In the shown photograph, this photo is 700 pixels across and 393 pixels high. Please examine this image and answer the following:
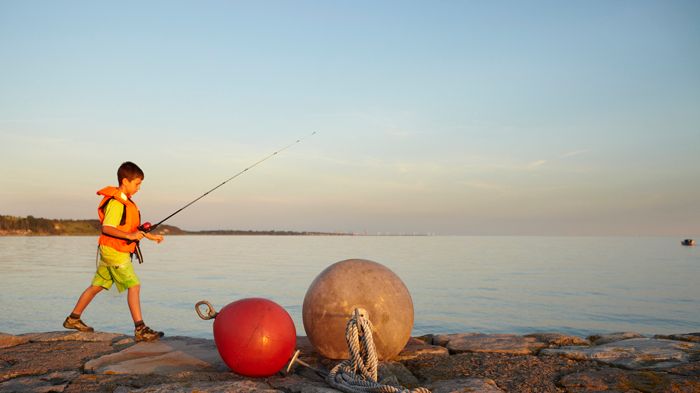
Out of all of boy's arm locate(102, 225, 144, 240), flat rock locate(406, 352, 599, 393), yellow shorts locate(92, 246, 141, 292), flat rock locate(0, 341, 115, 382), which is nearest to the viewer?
flat rock locate(406, 352, 599, 393)

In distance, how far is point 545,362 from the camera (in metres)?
6.04

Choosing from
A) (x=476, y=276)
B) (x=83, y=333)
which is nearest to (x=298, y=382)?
(x=83, y=333)

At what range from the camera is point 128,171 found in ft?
23.0

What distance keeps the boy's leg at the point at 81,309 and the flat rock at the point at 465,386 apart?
14.6 feet

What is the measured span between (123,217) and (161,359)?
1978mm

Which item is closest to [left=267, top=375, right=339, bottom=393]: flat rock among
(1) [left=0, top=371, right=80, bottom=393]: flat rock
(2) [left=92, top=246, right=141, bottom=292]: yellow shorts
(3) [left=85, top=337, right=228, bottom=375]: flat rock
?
(3) [left=85, top=337, right=228, bottom=375]: flat rock

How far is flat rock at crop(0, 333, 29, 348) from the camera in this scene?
23.0 ft

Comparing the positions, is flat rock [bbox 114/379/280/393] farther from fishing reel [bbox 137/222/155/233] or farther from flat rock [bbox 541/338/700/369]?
flat rock [bbox 541/338/700/369]

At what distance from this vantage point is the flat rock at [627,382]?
503 cm

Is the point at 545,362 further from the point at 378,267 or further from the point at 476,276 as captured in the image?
the point at 476,276

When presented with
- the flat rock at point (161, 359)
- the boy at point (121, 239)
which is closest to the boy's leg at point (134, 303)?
the boy at point (121, 239)

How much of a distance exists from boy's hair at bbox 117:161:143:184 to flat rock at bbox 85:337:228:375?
2073 millimetres

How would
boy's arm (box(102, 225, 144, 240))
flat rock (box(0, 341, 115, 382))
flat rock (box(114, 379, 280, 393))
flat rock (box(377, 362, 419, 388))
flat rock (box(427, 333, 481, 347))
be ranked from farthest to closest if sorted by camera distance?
flat rock (box(427, 333, 481, 347))
boy's arm (box(102, 225, 144, 240))
flat rock (box(0, 341, 115, 382))
flat rock (box(377, 362, 419, 388))
flat rock (box(114, 379, 280, 393))

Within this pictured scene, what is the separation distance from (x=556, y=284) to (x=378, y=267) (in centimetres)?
1798
